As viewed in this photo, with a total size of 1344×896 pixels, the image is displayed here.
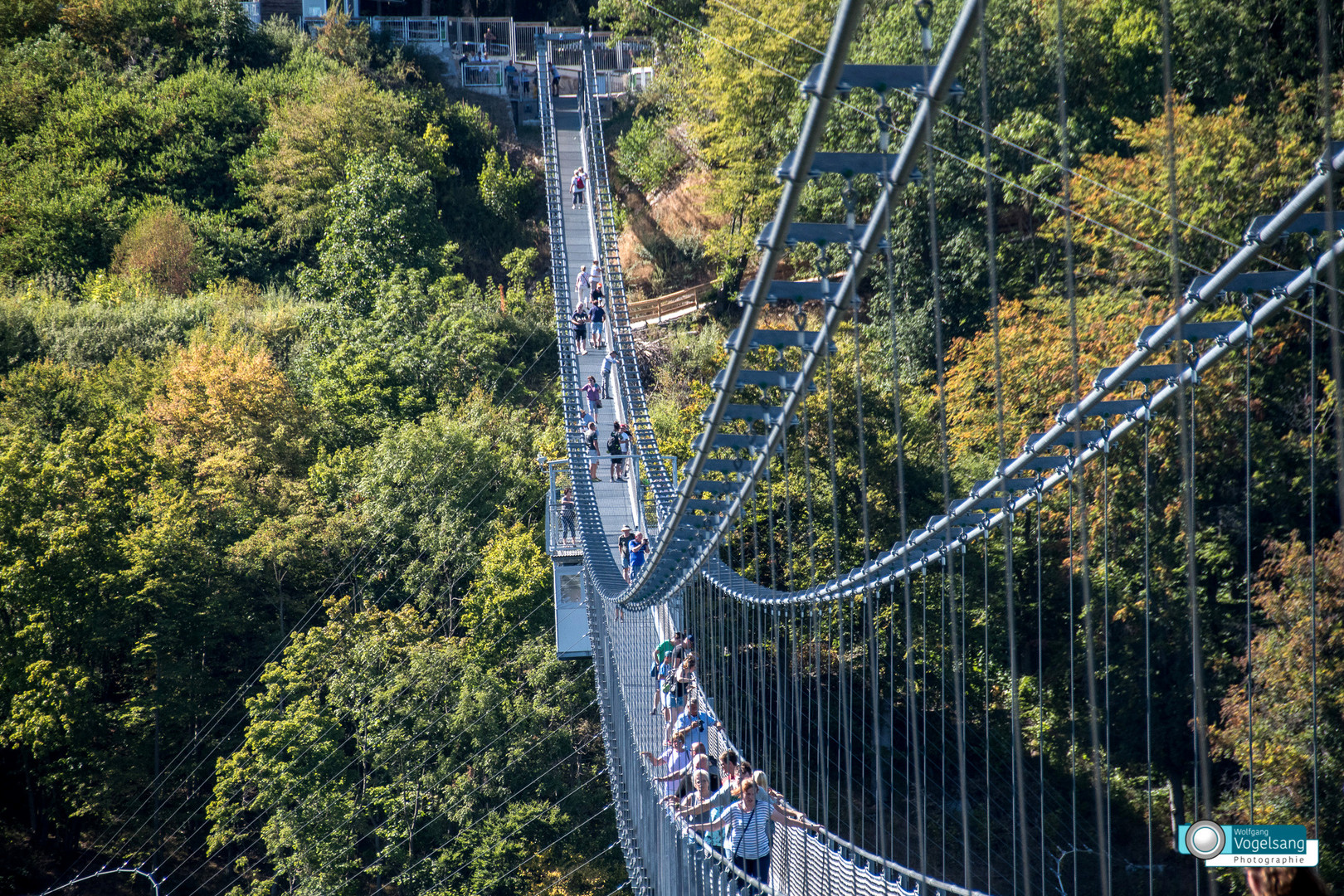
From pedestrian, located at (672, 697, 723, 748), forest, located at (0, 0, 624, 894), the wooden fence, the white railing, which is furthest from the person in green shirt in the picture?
the white railing

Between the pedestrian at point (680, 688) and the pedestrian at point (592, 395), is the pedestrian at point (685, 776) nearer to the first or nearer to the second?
the pedestrian at point (680, 688)

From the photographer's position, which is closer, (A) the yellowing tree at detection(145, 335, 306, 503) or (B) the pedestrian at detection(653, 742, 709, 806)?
(B) the pedestrian at detection(653, 742, 709, 806)

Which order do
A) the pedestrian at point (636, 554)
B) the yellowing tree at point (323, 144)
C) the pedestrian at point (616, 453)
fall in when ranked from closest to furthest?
the pedestrian at point (636, 554) < the pedestrian at point (616, 453) < the yellowing tree at point (323, 144)

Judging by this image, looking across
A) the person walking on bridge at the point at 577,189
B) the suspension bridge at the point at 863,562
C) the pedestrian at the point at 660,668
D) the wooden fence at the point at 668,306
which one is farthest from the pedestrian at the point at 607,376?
the pedestrian at the point at 660,668

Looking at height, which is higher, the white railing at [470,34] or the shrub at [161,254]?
the white railing at [470,34]

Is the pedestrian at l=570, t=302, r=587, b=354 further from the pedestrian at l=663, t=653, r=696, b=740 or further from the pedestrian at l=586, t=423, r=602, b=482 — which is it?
the pedestrian at l=663, t=653, r=696, b=740

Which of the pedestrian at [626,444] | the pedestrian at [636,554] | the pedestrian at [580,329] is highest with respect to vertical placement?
the pedestrian at [580,329]

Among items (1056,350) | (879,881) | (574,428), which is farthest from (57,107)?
(879,881)
